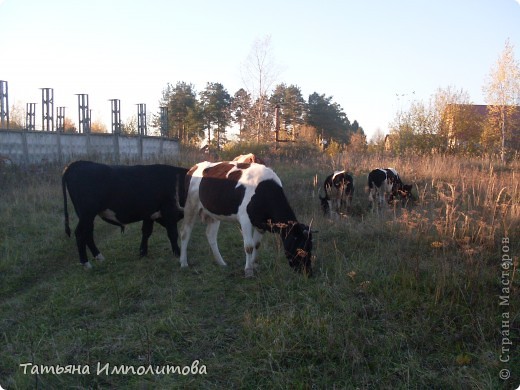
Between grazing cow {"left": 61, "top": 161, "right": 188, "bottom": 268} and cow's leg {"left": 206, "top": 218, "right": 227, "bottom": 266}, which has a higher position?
grazing cow {"left": 61, "top": 161, "right": 188, "bottom": 268}

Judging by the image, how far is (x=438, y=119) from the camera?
22672 millimetres

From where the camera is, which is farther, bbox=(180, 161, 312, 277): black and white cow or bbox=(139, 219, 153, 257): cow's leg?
bbox=(139, 219, 153, 257): cow's leg

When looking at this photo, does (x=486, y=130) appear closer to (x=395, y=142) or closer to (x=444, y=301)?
(x=395, y=142)

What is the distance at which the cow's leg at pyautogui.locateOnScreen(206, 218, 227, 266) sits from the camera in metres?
7.90

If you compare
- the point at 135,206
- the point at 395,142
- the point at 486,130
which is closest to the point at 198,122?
the point at 395,142

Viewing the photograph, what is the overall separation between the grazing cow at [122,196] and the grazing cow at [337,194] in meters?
4.74

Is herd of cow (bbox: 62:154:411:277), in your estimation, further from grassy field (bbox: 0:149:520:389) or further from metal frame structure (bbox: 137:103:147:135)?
metal frame structure (bbox: 137:103:147:135)

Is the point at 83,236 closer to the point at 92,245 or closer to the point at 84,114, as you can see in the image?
the point at 92,245

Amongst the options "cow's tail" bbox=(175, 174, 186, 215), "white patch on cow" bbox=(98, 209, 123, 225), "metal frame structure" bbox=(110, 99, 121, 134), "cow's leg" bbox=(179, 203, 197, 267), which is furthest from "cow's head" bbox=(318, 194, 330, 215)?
"metal frame structure" bbox=(110, 99, 121, 134)

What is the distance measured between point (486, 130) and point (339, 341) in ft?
62.0

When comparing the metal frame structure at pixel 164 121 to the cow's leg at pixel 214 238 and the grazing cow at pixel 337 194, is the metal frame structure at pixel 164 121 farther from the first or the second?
the cow's leg at pixel 214 238

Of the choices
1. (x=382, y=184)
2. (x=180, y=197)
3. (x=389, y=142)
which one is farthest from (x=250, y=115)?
(x=180, y=197)

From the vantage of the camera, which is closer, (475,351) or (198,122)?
(475,351)

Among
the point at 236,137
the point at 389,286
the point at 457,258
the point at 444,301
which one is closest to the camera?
the point at 444,301
